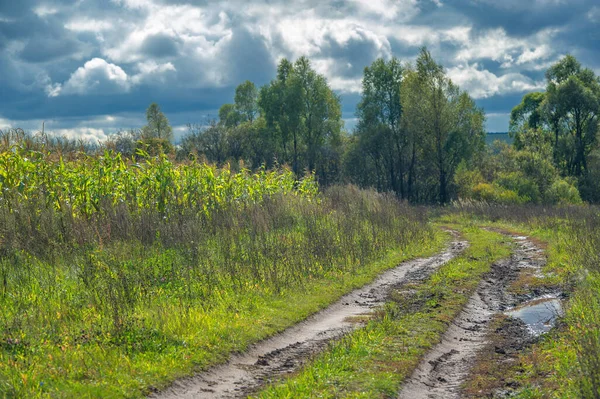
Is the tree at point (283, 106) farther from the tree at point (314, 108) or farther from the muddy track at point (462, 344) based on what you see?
the muddy track at point (462, 344)

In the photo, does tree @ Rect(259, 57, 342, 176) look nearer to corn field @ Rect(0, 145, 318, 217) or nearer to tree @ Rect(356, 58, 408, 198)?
tree @ Rect(356, 58, 408, 198)

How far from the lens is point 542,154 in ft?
176

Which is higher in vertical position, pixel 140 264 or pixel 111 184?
pixel 111 184

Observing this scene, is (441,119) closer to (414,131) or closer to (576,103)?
(414,131)

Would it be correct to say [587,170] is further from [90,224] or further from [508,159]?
[90,224]

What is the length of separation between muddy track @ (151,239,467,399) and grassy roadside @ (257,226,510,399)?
1.40 ft

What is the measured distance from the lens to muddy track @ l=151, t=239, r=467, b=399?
833 centimetres

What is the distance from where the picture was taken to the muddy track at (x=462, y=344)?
27.8 feet

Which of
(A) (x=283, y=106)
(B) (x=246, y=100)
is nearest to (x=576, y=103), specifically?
(A) (x=283, y=106)

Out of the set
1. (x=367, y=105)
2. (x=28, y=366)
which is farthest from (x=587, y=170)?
(x=28, y=366)

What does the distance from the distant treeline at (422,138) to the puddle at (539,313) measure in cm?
3846

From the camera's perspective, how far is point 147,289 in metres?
12.5

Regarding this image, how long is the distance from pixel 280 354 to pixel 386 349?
1.70m

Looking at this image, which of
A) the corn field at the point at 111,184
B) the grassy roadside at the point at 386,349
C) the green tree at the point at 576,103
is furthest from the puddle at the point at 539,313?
the green tree at the point at 576,103
